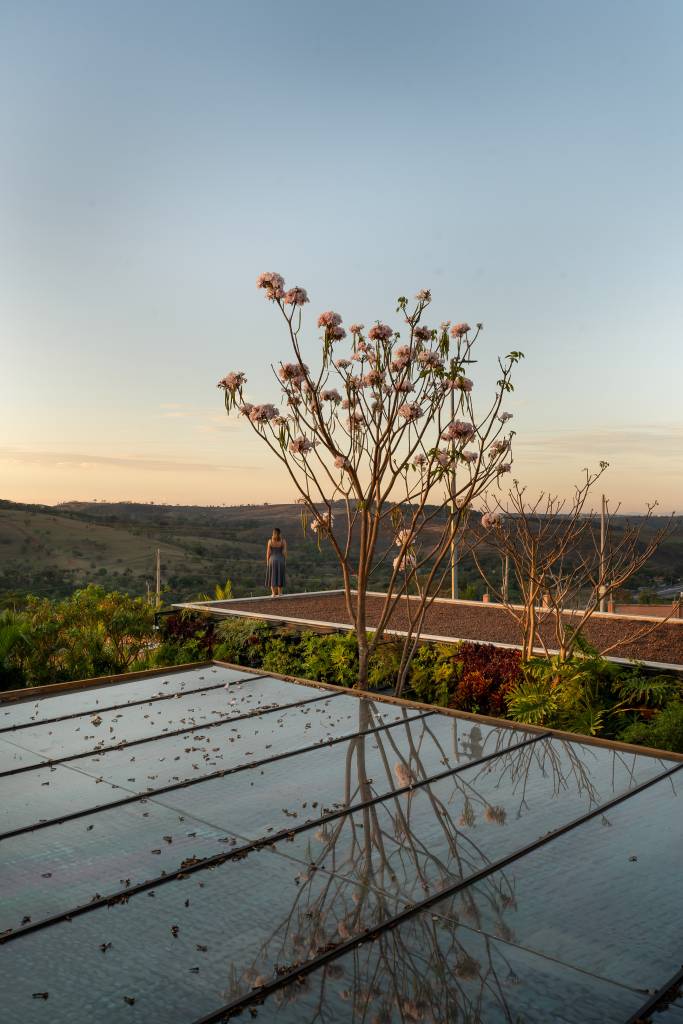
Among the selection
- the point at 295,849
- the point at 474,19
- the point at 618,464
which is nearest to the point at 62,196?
the point at 474,19

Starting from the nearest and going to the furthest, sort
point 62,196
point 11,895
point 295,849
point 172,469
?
point 11,895, point 295,849, point 62,196, point 172,469

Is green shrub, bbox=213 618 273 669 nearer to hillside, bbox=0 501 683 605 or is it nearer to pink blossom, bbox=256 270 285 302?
pink blossom, bbox=256 270 285 302

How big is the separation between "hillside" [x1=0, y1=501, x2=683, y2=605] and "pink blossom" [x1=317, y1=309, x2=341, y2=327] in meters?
13.5

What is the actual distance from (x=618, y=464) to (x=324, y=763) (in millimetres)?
5097

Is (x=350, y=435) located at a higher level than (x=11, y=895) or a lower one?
higher

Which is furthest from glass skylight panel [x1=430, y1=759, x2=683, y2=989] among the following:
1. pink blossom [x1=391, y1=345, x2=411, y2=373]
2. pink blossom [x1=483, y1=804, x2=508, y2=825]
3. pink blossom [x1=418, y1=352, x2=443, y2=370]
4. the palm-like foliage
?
pink blossom [x1=391, y1=345, x2=411, y2=373]

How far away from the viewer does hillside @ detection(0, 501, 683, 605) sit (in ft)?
85.0

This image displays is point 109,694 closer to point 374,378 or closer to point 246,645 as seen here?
point 246,645

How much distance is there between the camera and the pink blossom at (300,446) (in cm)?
762

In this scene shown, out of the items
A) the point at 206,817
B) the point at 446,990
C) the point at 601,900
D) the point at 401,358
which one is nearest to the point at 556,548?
the point at 401,358

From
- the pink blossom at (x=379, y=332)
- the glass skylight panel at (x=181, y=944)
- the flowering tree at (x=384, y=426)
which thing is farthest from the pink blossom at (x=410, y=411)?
the glass skylight panel at (x=181, y=944)

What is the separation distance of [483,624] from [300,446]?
4350 millimetres

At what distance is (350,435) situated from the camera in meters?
7.91

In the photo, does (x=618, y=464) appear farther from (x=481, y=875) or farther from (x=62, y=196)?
(x=62, y=196)
